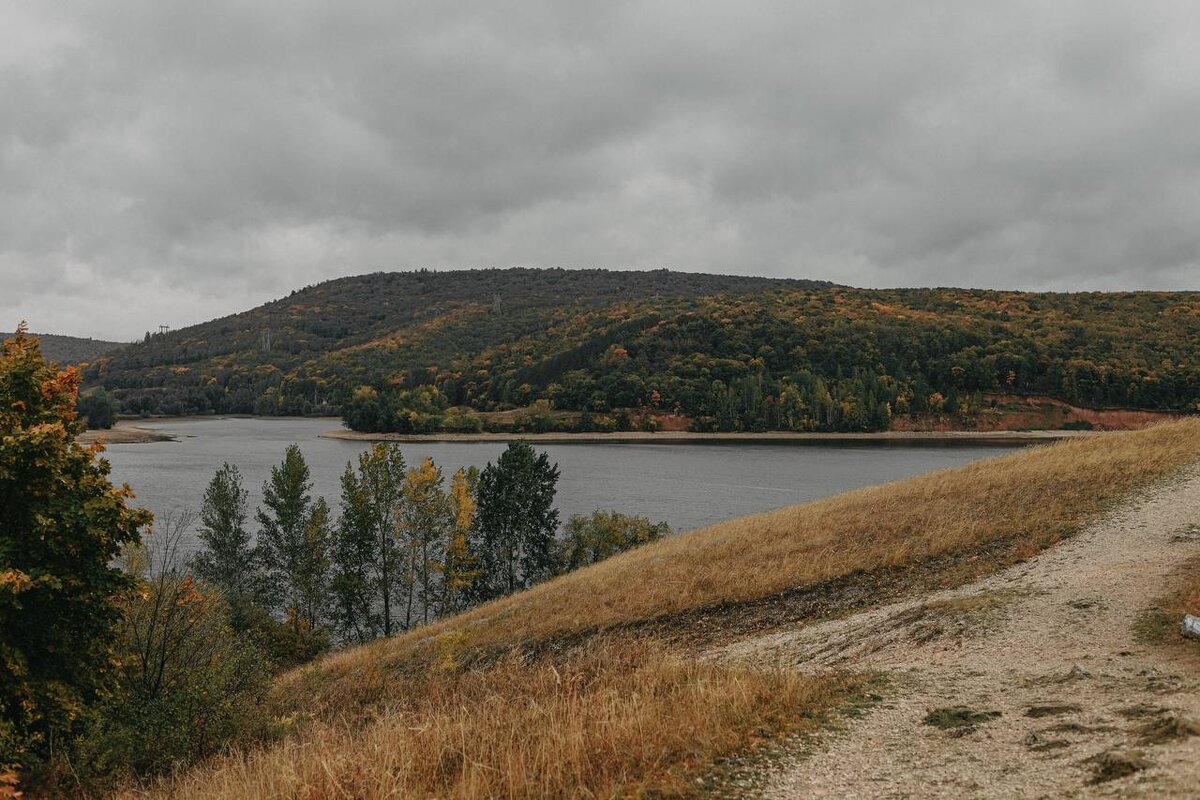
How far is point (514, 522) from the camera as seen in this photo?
163ft

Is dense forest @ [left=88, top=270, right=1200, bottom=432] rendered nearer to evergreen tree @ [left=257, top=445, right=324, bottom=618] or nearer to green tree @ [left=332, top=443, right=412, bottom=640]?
green tree @ [left=332, top=443, right=412, bottom=640]

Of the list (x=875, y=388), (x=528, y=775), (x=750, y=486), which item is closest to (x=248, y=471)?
(x=750, y=486)

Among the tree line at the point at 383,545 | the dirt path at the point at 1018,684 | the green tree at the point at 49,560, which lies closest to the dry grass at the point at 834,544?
the dirt path at the point at 1018,684

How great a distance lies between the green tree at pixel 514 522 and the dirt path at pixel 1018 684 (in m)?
36.6

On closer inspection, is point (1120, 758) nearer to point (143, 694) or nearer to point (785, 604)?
point (785, 604)

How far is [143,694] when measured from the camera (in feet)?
50.9

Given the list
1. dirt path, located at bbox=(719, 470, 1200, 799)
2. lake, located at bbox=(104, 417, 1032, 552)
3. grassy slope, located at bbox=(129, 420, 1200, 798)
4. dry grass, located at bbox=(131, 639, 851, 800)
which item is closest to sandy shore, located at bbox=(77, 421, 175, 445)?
lake, located at bbox=(104, 417, 1032, 552)

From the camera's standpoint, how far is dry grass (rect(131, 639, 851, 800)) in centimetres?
614

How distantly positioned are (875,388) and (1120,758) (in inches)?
5952

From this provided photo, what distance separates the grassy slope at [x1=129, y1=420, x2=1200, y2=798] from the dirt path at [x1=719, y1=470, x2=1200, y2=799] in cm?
103

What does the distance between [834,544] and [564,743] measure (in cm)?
1519

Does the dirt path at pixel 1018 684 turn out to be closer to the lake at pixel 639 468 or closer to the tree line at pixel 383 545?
the tree line at pixel 383 545

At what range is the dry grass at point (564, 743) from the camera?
6141mm

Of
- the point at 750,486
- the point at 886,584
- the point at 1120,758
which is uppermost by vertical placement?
the point at 1120,758
